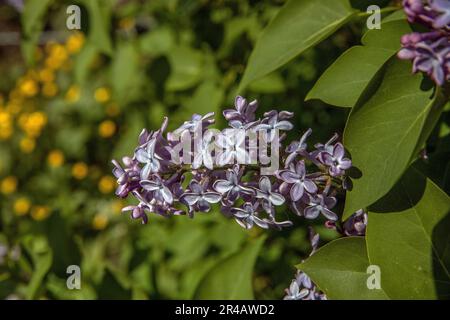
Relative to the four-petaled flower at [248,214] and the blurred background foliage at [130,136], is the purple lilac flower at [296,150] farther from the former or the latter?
the blurred background foliage at [130,136]

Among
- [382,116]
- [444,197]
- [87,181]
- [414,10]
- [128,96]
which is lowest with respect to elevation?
[87,181]

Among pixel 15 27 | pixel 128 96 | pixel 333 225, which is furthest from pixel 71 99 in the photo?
pixel 333 225

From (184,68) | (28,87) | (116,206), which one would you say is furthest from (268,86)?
(28,87)

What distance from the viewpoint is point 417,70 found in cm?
93

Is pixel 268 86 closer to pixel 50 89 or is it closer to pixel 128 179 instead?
pixel 128 179

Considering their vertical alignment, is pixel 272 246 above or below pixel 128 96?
below

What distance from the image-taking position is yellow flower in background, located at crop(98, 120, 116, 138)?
4.10 m

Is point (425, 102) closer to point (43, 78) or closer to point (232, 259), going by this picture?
point (232, 259)

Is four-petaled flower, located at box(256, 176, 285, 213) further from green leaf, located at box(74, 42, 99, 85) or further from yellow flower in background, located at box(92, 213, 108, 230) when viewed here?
yellow flower in background, located at box(92, 213, 108, 230)

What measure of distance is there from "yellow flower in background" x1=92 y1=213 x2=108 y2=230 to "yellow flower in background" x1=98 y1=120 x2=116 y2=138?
1.78ft

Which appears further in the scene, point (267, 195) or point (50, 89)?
point (50, 89)

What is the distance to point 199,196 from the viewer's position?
113 cm

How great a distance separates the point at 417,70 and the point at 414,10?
88 millimetres

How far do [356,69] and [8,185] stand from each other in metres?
3.36
